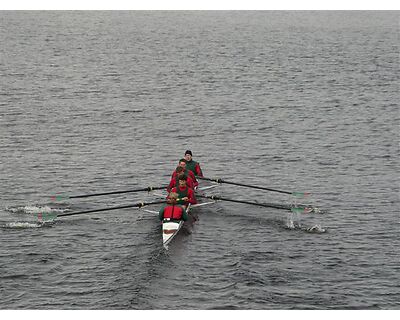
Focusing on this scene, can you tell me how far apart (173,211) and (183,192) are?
3443 millimetres

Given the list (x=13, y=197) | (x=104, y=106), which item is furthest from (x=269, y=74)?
(x=13, y=197)

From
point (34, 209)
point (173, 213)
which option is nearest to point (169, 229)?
point (173, 213)

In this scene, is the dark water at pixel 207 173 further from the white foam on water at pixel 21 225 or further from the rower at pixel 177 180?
the rower at pixel 177 180

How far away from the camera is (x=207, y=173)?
6097 cm

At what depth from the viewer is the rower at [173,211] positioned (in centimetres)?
4275

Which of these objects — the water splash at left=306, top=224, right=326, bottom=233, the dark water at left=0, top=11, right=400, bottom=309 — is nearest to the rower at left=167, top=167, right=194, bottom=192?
the dark water at left=0, top=11, right=400, bottom=309

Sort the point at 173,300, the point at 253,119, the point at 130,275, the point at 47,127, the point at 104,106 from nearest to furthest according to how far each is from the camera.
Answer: the point at 173,300 → the point at 130,275 → the point at 47,127 → the point at 253,119 → the point at 104,106

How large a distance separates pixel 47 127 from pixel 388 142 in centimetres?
3389

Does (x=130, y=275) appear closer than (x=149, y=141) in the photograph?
Yes

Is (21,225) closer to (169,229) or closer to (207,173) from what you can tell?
(169,229)

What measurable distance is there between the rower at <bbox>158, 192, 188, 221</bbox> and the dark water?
52.3 inches

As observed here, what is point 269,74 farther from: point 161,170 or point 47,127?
point 161,170

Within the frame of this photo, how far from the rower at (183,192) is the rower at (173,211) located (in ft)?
7.12

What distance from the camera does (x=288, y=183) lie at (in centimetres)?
5762
